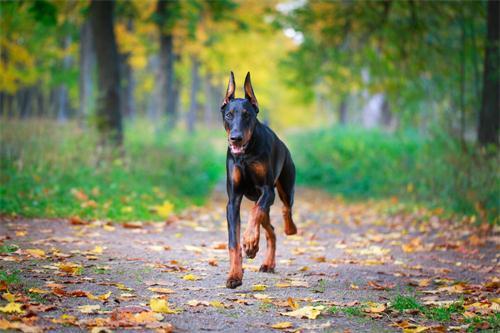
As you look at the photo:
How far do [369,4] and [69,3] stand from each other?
10592 mm

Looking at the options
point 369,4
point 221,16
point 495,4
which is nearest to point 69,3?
point 221,16

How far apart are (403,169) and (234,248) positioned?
11.0 metres

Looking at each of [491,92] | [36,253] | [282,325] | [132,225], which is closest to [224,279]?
[282,325]

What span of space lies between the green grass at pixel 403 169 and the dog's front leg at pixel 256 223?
558 centimetres

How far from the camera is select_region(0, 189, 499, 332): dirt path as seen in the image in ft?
17.5

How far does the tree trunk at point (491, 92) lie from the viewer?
14.5 m

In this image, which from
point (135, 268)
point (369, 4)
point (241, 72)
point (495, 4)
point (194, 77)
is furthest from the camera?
point (241, 72)

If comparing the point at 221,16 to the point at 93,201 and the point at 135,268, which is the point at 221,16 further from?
the point at 135,268

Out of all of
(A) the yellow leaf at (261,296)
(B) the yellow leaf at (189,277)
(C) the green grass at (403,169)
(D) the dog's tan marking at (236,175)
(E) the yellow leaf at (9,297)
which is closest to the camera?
(E) the yellow leaf at (9,297)

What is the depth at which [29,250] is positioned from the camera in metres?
7.39

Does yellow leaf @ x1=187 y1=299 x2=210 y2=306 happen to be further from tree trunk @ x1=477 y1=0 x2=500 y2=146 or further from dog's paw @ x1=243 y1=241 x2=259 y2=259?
tree trunk @ x1=477 y1=0 x2=500 y2=146

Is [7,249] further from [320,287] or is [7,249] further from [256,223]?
[320,287]

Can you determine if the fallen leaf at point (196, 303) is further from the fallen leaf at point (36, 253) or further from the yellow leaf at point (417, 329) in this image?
the fallen leaf at point (36, 253)

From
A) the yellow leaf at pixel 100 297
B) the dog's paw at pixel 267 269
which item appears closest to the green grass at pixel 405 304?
the dog's paw at pixel 267 269
